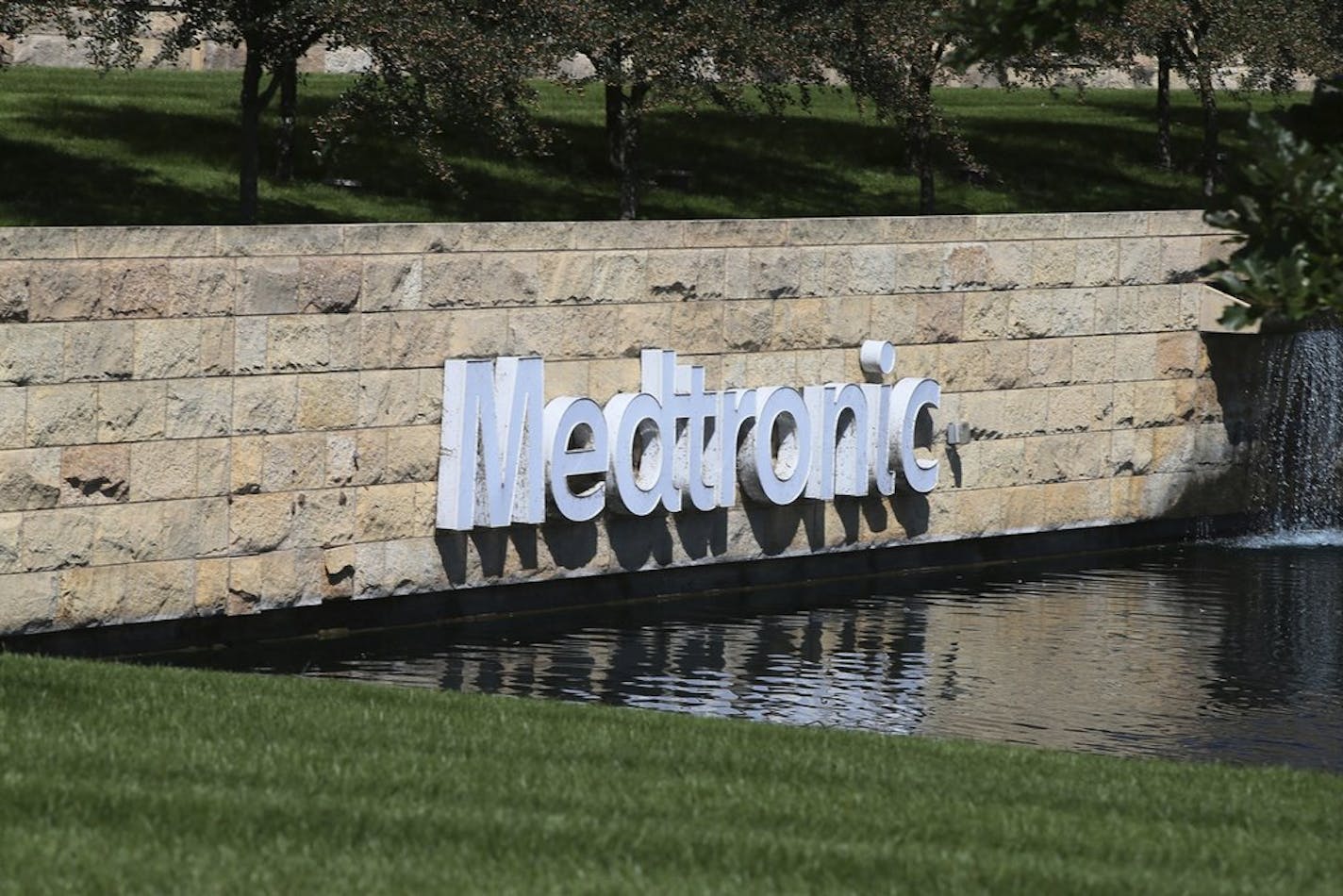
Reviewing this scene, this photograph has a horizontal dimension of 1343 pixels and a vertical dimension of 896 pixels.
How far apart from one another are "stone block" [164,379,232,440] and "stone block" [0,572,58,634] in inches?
52.2

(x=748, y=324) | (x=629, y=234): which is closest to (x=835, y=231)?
(x=748, y=324)

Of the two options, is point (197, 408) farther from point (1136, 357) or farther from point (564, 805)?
point (1136, 357)

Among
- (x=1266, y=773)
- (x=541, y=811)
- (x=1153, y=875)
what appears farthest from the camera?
(x=1266, y=773)

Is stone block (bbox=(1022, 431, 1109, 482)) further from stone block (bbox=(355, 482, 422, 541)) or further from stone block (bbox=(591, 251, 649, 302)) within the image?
stone block (bbox=(355, 482, 422, 541))

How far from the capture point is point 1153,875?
811 centimetres

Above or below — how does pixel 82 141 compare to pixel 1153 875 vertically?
above

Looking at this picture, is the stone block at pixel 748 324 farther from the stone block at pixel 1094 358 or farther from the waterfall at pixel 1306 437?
the waterfall at pixel 1306 437

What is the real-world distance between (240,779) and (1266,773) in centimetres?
481

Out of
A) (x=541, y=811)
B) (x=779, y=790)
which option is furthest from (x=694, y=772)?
(x=541, y=811)

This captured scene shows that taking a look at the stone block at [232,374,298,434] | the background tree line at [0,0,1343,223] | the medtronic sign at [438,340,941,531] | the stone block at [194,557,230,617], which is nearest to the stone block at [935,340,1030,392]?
the medtronic sign at [438,340,941,531]

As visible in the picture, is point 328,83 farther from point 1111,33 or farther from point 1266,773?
point 1266,773

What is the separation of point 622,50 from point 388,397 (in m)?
11.3

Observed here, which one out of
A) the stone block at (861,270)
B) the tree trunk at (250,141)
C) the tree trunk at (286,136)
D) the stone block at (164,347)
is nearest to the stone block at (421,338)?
the stone block at (164,347)

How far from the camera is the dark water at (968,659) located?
1409cm
